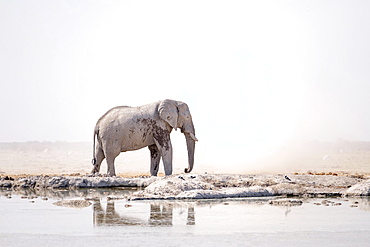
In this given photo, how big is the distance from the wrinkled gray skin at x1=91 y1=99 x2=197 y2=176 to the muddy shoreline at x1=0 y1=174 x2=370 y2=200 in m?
2.13

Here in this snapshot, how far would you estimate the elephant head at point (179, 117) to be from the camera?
942 inches

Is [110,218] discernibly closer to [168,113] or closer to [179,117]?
[168,113]

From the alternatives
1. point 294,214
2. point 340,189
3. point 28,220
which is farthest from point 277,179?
point 28,220

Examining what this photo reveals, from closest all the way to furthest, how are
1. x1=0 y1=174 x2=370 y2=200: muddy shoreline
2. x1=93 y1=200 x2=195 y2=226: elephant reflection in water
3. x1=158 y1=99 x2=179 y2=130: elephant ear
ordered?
x1=93 y1=200 x2=195 y2=226: elephant reflection in water
x1=0 y1=174 x2=370 y2=200: muddy shoreline
x1=158 y1=99 x2=179 y2=130: elephant ear

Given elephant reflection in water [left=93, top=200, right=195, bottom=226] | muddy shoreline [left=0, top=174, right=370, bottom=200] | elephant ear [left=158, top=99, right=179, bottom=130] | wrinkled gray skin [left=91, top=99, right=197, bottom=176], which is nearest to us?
elephant reflection in water [left=93, top=200, right=195, bottom=226]

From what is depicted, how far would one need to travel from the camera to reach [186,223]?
1241 centimetres

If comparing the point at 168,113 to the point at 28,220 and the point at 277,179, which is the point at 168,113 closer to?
the point at 277,179

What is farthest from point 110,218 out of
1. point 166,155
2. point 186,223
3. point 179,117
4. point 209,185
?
point 179,117

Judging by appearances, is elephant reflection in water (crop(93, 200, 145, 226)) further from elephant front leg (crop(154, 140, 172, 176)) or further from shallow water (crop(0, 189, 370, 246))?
elephant front leg (crop(154, 140, 172, 176))

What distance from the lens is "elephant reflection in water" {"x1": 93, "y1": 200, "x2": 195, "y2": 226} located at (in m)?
12.4

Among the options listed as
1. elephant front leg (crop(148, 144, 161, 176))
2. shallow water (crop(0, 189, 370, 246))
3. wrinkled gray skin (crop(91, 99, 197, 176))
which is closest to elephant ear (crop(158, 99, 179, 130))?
wrinkled gray skin (crop(91, 99, 197, 176))

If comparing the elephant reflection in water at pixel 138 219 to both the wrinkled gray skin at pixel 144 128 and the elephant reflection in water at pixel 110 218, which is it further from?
the wrinkled gray skin at pixel 144 128

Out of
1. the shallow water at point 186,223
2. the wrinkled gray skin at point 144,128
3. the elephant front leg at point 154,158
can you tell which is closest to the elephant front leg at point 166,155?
the wrinkled gray skin at point 144,128

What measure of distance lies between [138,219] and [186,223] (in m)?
1.02
